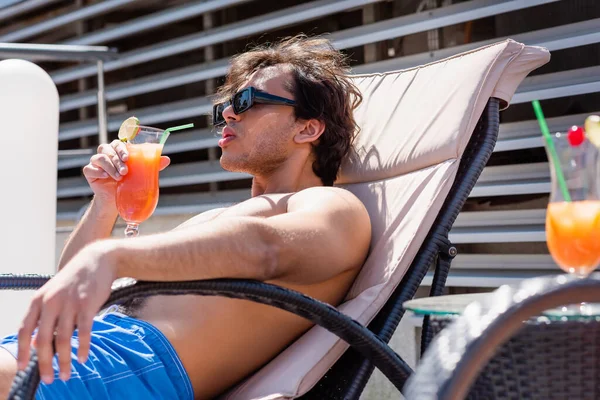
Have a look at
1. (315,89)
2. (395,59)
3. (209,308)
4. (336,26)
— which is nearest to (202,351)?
(209,308)

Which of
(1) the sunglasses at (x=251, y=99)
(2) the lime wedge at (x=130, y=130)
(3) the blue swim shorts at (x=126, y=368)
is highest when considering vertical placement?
(1) the sunglasses at (x=251, y=99)

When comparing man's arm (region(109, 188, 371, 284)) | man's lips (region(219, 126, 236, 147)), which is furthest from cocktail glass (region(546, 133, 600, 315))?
man's lips (region(219, 126, 236, 147))

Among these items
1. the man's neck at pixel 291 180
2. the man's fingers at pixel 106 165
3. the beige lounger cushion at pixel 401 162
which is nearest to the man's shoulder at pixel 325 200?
the beige lounger cushion at pixel 401 162

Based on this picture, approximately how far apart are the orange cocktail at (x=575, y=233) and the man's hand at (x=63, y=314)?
0.88 m

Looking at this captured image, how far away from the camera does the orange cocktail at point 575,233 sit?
1.66 meters

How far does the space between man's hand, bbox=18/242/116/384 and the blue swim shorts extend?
593 millimetres

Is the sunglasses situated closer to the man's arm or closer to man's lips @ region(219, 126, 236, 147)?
man's lips @ region(219, 126, 236, 147)

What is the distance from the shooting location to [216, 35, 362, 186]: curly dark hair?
9.46 feet

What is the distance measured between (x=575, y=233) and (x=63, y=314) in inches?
38.0

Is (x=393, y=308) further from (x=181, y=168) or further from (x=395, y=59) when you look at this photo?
(x=181, y=168)

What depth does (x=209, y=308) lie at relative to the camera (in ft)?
7.52

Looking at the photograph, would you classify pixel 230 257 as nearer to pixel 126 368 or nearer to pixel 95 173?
pixel 126 368

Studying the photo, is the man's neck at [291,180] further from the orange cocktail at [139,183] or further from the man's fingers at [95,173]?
the man's fingers at [95,173]

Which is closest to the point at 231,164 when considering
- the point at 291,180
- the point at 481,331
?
the point at 291,180
